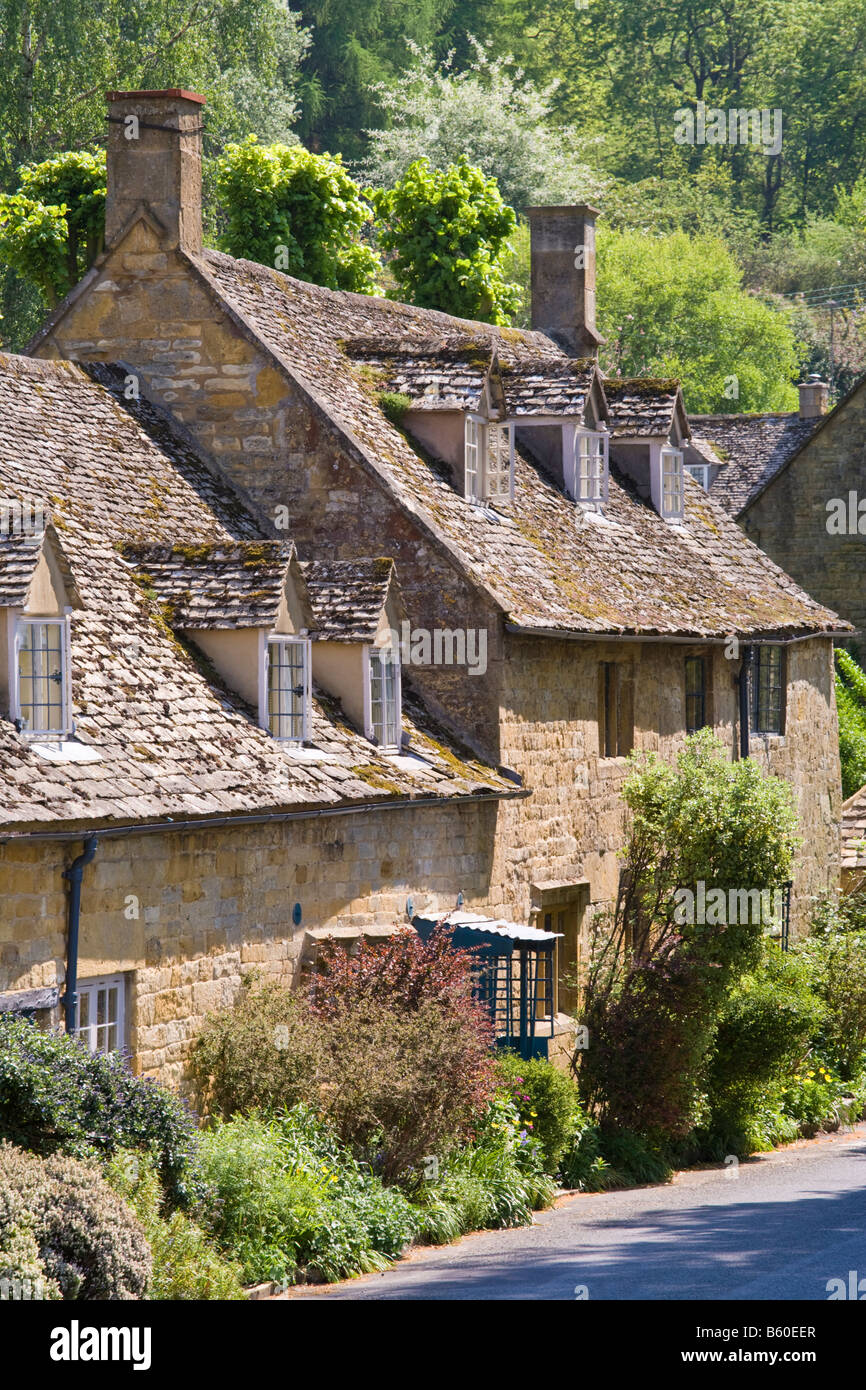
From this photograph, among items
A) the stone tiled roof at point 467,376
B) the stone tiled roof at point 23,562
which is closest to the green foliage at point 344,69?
the stone tiled roof at point 467,376

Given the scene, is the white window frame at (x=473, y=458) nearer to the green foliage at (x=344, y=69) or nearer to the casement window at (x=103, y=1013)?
the casement window at (x=103, y=1013)

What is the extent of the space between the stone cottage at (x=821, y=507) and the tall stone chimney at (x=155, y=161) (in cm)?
1946

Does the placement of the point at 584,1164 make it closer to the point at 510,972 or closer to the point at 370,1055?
the point at 510,972

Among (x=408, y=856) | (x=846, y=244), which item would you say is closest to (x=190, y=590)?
(x=408, y=856)

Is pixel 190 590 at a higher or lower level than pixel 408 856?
higher

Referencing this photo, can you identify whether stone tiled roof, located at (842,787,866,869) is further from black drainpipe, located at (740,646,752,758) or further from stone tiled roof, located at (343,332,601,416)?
stone tiled roof, located at (343,332,601,416)

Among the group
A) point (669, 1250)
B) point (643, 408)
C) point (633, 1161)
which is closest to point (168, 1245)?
point (669, 1250)

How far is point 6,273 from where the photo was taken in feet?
133

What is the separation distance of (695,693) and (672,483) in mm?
3435

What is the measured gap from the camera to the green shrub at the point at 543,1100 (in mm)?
17984

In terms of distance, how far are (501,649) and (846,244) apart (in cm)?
5379

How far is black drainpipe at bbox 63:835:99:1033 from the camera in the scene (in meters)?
13.6

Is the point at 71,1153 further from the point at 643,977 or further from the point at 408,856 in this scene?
the point at 643,977

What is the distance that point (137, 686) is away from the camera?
15688 millimetres
